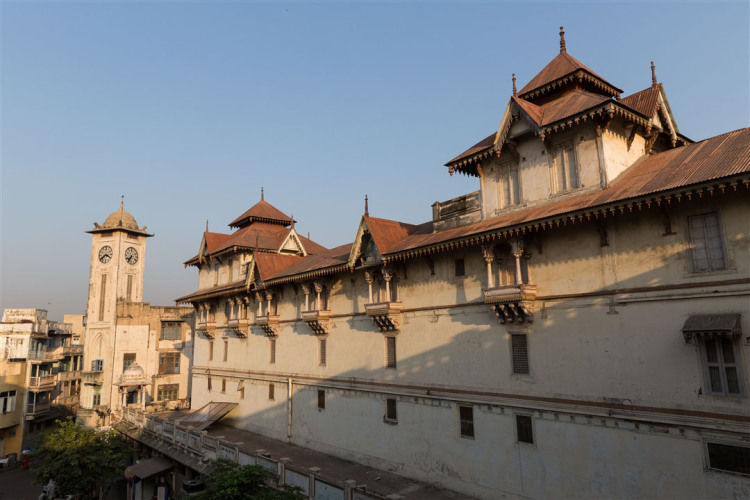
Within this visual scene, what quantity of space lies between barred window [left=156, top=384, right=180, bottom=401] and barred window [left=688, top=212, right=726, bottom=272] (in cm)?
5271

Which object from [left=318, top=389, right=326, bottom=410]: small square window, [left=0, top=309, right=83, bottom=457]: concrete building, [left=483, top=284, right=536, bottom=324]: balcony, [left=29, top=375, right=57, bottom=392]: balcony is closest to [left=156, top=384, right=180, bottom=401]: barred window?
[left=29, top=375, right=57, bottom=392]: balcony

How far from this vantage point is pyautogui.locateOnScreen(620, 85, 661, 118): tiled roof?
17.5 m

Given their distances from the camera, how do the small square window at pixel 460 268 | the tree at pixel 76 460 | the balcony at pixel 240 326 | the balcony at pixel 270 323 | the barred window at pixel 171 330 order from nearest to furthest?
the small square window at pixel 460 268 → the tree at pixel 76 460 → the balcony at pixel 270 323 → the balcony at pixel 240 326 → the barred window at pixel 171 330

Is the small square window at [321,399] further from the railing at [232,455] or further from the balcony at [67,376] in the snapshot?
the balcony at [67,376]

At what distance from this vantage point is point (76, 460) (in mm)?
28562

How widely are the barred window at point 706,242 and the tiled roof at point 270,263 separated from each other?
78.1ft

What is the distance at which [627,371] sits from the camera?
14.5 m

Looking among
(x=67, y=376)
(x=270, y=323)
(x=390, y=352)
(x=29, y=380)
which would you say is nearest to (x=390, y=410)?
(x=390, y=352)

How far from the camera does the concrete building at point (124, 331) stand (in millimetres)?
48750

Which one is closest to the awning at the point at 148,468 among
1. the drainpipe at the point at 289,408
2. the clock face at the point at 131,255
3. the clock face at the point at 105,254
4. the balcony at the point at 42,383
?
the drainpipe at the point at 289,408

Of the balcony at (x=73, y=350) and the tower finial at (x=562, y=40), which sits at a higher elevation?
the tower finial at (x=562, y=40)

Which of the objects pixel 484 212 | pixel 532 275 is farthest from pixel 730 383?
pixel 484 212

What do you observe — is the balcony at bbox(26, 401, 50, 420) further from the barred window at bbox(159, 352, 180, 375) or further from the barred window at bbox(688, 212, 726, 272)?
the barred window at bbox(688, 212, 726, 272)

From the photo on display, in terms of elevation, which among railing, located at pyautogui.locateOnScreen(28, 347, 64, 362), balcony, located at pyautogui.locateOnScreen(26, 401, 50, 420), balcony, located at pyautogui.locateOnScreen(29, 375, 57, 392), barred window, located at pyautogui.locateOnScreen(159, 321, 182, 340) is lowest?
balcony, located at pyautogui.locateOnScreen(26, 401, 50, 420)
